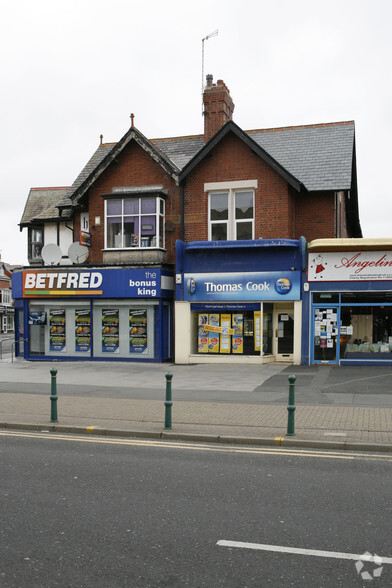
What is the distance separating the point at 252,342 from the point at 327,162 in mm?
7701

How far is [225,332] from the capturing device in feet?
70.7

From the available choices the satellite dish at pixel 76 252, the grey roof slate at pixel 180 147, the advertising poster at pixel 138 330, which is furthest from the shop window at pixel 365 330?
the satellite dish at pixel 76 252

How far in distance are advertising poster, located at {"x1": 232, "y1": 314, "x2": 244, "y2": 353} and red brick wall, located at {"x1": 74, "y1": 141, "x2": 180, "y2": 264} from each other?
12.4ft

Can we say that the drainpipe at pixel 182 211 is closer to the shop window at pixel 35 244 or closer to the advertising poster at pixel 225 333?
the advertising poster at pixel 225 333

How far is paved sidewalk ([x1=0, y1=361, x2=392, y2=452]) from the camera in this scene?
9102mm

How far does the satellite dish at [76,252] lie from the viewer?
23438 mm

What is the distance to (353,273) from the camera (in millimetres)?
19656

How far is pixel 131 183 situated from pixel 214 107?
5.18 meters

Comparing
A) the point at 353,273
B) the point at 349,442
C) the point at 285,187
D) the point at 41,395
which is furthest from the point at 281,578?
the point at 285,187

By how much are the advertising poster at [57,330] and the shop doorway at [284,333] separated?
9045mm

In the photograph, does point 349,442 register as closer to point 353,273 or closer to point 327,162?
point 353,273

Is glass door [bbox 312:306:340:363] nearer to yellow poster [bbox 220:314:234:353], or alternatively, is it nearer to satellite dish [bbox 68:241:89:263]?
yellow poster [bbox 220:314:234:353]

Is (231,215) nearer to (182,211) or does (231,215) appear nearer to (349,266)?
(182,211)

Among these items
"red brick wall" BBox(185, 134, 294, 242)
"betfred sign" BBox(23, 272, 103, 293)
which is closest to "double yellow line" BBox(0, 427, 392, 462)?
"betfred sign" BBox(23, 272, 103, 293)
